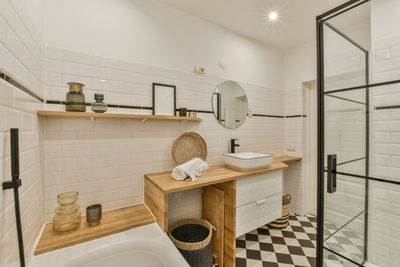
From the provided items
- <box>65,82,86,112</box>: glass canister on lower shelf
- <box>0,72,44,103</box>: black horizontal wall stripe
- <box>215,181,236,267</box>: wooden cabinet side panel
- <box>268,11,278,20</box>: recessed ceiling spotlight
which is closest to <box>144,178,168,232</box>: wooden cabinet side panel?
<box>215,181,236,267</box>: wooden cabinet side panel

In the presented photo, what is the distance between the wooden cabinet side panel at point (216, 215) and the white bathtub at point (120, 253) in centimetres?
66

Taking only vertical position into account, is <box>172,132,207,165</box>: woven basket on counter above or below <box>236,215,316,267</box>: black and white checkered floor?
above

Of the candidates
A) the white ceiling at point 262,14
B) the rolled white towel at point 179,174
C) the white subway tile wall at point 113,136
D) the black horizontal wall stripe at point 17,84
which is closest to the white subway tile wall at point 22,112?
the black horizontal wall stripe at point 17,84

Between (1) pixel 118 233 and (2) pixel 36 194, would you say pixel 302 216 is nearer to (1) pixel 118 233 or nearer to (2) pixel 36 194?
(1) pixel 118 233

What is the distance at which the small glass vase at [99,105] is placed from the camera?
133 cm

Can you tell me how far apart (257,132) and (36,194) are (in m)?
2.32

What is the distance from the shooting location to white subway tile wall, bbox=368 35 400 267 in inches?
45.9

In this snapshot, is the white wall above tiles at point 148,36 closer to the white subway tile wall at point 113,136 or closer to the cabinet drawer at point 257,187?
the white subway tile wall at point 113,136

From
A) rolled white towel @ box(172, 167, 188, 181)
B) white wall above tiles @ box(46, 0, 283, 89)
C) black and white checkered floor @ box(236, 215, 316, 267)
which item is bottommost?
black and white checkered floor @ box(236, 215, 316, 267)

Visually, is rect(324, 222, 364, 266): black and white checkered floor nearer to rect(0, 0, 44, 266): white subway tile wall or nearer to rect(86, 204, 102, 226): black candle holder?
rect(86, 204, 102, 226): black candle holder

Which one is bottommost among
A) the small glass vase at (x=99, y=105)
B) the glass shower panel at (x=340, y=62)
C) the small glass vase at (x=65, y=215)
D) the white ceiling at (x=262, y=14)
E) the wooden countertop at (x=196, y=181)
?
the small glass vase at (x=65, y=215)

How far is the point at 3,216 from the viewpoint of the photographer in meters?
0.66

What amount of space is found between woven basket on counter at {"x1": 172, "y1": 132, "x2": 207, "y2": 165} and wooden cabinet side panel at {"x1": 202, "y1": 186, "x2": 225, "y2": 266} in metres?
0.38

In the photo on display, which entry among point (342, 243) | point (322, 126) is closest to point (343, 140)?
point (322, 126)
